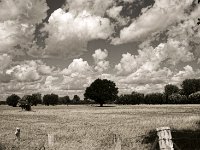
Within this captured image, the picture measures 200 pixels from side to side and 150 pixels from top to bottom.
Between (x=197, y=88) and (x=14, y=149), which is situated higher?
(x=197, y=88)

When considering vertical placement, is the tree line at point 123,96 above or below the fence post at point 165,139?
above

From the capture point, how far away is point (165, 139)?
7.63 meters

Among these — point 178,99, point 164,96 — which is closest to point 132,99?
point 164,96

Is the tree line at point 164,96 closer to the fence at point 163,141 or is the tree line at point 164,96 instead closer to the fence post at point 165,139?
the fence at point 163,141

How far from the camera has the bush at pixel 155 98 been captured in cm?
16312

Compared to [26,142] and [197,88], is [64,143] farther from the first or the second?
[197,88]

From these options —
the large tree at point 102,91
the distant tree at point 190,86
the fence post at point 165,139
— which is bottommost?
the fence post at point 165,139

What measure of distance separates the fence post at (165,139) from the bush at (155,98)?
515 ft

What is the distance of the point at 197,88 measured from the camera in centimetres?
17188

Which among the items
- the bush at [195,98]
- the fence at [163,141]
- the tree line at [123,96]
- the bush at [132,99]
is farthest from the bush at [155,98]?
the fence at [163,141]

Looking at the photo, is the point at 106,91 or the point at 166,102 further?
the point at 166,102

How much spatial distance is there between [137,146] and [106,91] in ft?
326

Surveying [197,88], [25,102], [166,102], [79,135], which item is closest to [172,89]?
[197,88]

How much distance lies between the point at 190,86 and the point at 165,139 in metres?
171
